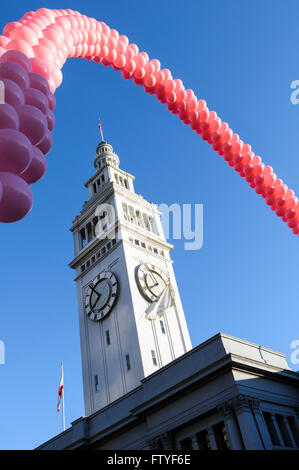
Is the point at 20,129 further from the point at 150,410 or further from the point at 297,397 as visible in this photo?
the point at 297,397

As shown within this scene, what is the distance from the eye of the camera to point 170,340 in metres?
44.8

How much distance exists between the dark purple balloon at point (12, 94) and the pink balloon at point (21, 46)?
1513 millimetres

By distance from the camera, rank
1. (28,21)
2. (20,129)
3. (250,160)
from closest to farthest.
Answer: (20,129) → (28,21) → (250,160)

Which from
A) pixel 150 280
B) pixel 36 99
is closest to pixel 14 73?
pixel 36 99

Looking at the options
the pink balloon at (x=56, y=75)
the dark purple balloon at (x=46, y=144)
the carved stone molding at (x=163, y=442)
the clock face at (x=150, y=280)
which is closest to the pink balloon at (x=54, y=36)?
the pink balloon at (x=56, y=75)

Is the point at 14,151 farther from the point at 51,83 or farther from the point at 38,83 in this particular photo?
the point at 51,83

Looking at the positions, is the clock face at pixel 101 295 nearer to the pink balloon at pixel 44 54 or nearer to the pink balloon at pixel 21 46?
the pink balloon at pixel 44 54

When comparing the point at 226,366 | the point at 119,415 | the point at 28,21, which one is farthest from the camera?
the point at 119,415

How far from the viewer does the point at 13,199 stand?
19.0 feet

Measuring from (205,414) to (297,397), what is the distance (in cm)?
721

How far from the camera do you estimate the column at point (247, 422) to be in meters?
23.5

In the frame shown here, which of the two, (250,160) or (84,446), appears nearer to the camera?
(250,160)

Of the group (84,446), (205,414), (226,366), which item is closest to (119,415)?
(84,446)

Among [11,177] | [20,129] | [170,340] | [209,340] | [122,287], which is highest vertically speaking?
[122,287]
